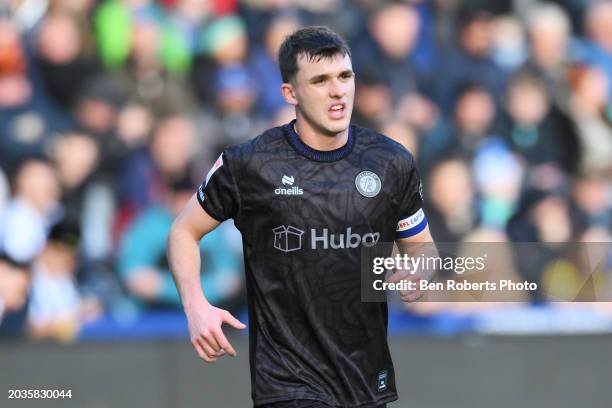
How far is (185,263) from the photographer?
197 inches

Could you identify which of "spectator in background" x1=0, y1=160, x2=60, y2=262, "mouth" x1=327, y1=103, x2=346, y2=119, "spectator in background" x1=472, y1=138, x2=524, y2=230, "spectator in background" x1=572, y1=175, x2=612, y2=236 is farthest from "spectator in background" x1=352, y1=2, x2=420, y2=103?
"mouth" x1=327, y1=103, x2=346, y2=119

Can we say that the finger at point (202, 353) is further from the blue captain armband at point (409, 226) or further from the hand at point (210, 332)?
the blue captain armband at point (409, 226)

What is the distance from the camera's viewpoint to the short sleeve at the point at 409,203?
16.6 feet

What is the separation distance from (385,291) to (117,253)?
4.32 metres

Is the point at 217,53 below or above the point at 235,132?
above

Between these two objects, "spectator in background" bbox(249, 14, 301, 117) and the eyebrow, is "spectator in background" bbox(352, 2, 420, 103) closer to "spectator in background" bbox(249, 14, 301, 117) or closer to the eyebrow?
"spectator in background" bbox(249, 14, 301, 117)

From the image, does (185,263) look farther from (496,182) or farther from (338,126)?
(496,182)

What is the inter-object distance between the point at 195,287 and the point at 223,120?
14.0ft

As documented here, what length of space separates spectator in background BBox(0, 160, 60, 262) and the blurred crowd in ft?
0.04

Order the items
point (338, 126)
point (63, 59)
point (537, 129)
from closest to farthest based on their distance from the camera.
A: point (338, 126), point (63, 59), point (537, 129)

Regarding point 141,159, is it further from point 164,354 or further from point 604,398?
point 604,398

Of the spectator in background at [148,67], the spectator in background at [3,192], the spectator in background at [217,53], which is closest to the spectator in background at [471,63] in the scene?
the spectator in background at [217,53]

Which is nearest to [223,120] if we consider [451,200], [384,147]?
[451,200]

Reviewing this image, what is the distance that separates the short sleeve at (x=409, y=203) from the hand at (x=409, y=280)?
0.64 feet
